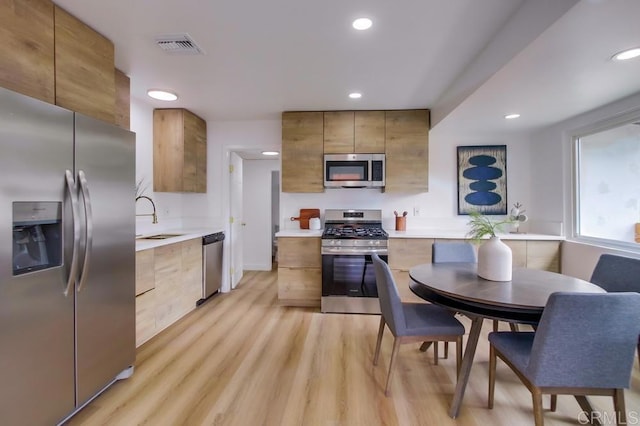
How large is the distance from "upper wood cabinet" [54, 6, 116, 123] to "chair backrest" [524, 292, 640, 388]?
2832 mm

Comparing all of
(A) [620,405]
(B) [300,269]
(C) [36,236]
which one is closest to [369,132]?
(B) [300,269]

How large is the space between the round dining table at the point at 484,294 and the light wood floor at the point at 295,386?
0.31m

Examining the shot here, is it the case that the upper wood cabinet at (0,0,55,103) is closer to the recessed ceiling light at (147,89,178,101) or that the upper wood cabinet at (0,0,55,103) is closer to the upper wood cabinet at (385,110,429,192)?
the recessed ceiling light at (147,89,178,101)

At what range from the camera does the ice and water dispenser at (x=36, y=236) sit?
133 cm

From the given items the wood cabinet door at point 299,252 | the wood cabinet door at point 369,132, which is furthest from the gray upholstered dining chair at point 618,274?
the wood cabinet door at point 299,252

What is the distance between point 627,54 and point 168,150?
13.3 feet

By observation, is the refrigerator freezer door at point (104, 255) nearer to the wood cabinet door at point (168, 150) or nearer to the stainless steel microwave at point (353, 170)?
the wood cabinet door at point (168, 150)

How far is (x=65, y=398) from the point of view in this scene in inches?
61.1

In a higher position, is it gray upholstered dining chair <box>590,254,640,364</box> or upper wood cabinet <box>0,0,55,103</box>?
upper wood cabinet <box>0,0,55,103</box>

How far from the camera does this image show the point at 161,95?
3045mm

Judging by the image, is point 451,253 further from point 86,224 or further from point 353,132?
point 86,224

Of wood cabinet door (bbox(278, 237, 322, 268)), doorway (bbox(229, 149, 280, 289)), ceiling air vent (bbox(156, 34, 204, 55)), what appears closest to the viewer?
ceiling air vent (bbox(156, 34, 204, 55))

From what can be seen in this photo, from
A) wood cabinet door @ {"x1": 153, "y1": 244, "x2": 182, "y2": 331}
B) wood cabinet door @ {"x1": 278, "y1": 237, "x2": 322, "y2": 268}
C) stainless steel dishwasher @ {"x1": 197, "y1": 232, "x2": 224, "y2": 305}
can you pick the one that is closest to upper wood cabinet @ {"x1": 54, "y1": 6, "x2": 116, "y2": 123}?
wood cabinet door @ {"x1": 153, "y1": 244, "x2": 182, "y2": 331}

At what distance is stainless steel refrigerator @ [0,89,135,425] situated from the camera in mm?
1289
